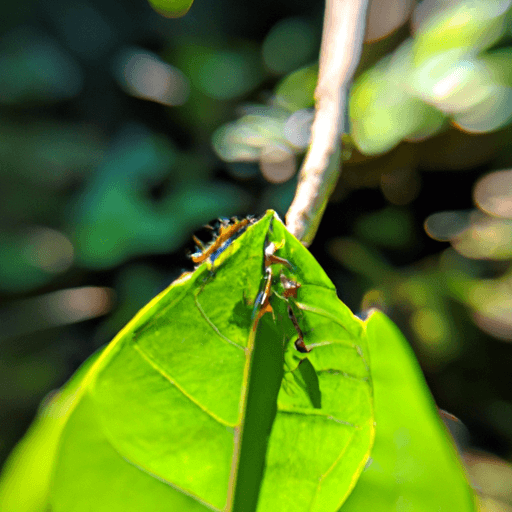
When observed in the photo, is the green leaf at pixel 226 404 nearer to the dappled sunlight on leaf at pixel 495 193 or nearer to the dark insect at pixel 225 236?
the dark insect at pixel 225 236

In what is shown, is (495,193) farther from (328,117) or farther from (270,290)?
(270,290)

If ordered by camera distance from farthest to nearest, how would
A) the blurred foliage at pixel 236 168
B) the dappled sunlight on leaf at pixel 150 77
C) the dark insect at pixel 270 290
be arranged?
the dappled sunlight on leaf at pixel 150 77 → the blurred foliage at pixel 236 168 → the dark insect at pixel 270 290

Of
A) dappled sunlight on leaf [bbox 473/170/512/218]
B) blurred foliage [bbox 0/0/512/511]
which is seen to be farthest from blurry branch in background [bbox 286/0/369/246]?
dappled sunlight on leaf [bbox 473/170/512/218]

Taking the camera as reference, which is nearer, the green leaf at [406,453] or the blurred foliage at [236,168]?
the green leaf at [406,453]

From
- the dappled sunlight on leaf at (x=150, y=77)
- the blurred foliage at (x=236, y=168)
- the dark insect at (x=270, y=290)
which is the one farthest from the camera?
the dappled sunlight on leaf at (x=150, y=77)

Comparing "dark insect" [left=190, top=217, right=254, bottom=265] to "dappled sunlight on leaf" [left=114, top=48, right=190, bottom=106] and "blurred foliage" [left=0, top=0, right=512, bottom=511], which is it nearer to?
"blurred foliage" [left=0, top=0, right=512, bottom=511]

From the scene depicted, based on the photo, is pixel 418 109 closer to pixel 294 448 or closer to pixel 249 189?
pixel 249 189

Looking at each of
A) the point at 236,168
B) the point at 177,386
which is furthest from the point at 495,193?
the point at 177,386

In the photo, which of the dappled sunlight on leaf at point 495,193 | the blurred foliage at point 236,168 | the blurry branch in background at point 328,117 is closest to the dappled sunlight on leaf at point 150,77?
the blurred foliage at point 236,168
